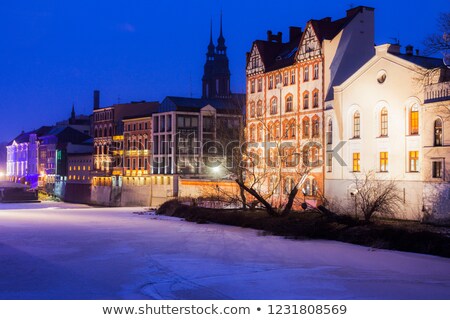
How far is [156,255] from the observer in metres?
22.3

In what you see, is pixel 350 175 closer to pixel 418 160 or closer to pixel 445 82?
pixel 418 160

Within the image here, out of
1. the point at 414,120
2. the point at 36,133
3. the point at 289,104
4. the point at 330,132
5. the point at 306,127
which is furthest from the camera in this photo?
the point at 36,133

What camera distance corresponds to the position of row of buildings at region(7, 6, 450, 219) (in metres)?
40.0

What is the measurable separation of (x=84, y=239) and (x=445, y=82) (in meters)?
23.7

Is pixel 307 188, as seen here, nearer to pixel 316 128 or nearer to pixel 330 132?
pixel 316 128

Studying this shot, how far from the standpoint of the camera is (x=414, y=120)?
4128 cm

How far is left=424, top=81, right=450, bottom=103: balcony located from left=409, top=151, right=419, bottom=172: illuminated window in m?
3.95

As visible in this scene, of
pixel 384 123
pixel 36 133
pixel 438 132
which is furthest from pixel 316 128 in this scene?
pixel 36 133

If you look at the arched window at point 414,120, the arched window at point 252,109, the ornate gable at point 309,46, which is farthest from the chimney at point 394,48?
the arched window at point 252,109

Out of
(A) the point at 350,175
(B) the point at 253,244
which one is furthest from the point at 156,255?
(A) the point at 350,175

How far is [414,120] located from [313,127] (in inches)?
524

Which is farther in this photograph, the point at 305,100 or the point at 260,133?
the point at 260,133

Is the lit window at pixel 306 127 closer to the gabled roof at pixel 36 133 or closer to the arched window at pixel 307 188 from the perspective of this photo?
the arched window at pixel 307 188

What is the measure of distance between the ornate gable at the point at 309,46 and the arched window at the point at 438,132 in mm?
16658
